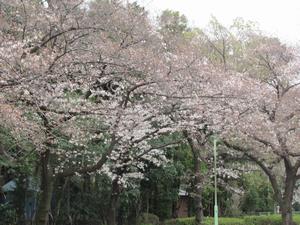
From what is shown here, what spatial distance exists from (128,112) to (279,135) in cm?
768

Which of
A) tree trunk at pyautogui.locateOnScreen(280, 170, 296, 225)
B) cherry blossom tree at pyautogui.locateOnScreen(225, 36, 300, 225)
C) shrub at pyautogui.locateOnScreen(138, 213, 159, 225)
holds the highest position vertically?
cherry blossom tree at pyautogui.locateOnScreen(225, 36, 300, 225)

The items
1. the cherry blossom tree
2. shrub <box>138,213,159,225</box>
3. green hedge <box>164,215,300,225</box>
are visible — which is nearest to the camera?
the cherry blossom tree

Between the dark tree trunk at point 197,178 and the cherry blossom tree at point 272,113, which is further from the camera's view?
the dark tree trunk at point 197,178

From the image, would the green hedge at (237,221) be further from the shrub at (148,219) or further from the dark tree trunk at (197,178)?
the shrub at (148,219)

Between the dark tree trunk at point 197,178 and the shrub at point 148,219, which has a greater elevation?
the dark tree trunk at point 197,178

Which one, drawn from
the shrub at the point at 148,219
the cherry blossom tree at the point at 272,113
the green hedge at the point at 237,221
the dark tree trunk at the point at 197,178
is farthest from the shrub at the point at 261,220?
the cherry blossom tree at the point at 272,113

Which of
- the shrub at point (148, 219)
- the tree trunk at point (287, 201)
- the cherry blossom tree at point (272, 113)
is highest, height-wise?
the cherry blossom tree at point (272, 113)

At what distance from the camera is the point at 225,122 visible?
15.6m

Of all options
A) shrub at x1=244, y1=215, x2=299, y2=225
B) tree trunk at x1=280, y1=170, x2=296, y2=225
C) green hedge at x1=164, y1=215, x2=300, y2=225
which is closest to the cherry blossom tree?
tree trunk at x1=280, y1=170, x2=296, y2=225

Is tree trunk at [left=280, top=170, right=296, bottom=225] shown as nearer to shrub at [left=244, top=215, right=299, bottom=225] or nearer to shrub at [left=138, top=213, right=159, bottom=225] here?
shrub at [left=244, top=215, right=299, bottom=225]

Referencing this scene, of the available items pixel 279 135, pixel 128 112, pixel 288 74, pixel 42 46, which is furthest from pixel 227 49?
pixel 42 46

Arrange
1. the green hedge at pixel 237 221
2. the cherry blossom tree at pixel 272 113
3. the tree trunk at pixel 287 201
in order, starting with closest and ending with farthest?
the cherry blossom tree at pixel 272 113
the tree trunk at pixel 287 201
the green hedge at pixel 237 221

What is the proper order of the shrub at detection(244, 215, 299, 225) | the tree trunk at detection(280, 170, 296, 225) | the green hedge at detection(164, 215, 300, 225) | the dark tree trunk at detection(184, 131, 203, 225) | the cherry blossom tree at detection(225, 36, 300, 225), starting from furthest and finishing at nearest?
the shrub at detection(244, 215, 299, 225)
the green hedge at detection(164, 215, 300, 225)
the dark tree trunk at detection(184, 131, 203, 225)
the tree trunk at detection(280, 170, 296, 225)
the cherry blossom tree at detection(225, 36, 300, 225)

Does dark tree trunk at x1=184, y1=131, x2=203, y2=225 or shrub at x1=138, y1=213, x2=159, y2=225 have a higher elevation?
dark tree trunk at x1=184, y1=131, x2=203, y2=225
